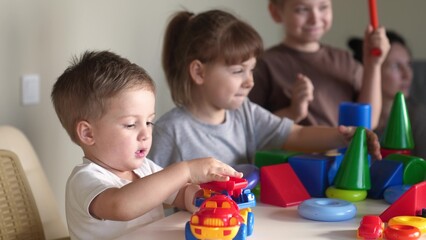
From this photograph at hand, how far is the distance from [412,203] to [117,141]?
0.52m

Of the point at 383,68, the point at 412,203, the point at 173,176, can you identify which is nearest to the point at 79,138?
the point at 173,176

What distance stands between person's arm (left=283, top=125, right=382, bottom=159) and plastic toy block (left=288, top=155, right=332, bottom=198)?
0.21 m

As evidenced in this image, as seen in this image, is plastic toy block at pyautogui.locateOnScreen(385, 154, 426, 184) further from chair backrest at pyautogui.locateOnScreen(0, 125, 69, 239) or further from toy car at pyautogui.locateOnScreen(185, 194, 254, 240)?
chair backrest at pyautogui.locateOnScreen(0, 125, 69, 239)

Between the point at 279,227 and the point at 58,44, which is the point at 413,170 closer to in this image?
the point at 279,227

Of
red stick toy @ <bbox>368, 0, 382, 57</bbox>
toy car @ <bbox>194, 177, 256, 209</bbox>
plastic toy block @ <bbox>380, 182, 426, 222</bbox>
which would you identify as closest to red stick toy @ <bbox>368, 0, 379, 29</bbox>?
red stick toy @ <bbox>368, 0, 382, 57</bbox>

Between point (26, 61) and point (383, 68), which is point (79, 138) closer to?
point (26, 61)

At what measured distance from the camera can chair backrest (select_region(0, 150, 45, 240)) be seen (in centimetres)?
141

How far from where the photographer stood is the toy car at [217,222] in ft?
3.37

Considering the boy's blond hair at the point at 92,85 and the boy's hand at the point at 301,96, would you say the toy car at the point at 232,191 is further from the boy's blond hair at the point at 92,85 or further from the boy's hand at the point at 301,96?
the boy's hand at the point at 301,96

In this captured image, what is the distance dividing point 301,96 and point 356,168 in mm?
545

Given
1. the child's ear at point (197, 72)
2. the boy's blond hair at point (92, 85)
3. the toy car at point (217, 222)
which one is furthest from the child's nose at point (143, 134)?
the child's ear at point (197, 72)

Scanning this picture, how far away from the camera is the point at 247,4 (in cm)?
267

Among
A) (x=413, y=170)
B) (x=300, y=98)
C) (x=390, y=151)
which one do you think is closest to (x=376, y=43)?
(x=300, y=98)

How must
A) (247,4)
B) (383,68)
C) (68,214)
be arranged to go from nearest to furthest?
(68,214)
(383,68)
(247,4)
